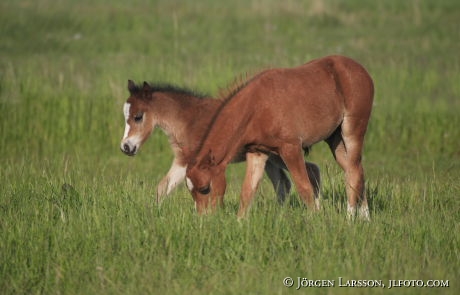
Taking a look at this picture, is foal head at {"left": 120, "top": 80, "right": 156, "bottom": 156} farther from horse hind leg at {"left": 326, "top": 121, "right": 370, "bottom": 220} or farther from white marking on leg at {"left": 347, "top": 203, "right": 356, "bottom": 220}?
white marking on leg at {"left": 347, "top": 203, "right": 356, "bottom": 220}

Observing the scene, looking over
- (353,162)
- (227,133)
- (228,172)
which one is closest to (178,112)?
A: (227,133)

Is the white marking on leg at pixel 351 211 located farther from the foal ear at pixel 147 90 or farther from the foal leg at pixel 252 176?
the foal ear at pixel 147 90

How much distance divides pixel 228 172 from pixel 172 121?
3242 millimetres

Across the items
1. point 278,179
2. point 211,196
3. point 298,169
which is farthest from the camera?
point 278,179

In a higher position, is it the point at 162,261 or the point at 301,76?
the point at 301,76

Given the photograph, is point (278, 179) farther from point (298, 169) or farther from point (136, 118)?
point (136, 118)

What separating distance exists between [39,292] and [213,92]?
26.5ft

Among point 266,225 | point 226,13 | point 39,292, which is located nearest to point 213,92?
point 266,225

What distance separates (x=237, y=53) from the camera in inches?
781

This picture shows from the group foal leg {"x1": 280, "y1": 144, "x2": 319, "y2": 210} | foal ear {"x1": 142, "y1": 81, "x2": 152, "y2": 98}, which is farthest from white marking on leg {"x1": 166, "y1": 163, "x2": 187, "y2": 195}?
foal leg {"x1": 280, "y1": 144, "x2": 319, "y2": 210}

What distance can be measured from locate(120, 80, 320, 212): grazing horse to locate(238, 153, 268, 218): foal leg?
1.64 ft

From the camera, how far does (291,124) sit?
924cm

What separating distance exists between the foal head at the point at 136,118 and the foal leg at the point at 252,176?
1388 mm

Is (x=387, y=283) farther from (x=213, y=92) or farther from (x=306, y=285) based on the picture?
(x=213, y=92)
